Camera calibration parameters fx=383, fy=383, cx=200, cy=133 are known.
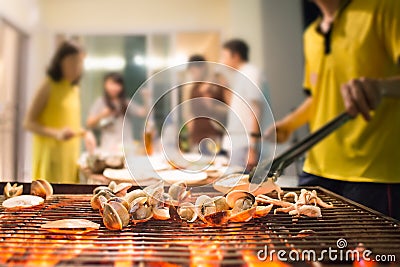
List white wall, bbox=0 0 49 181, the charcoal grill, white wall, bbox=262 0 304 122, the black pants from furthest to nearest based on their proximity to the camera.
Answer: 1. white wall, bbox=0 0 49 181
2. white wall, bbox=262 0 304 122
3. the black pants
4. the charcoal grill

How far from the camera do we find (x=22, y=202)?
2.24ft

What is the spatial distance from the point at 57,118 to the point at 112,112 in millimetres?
731

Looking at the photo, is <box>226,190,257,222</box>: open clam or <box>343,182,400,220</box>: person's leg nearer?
<box>226,190,257,222</box>: open clam

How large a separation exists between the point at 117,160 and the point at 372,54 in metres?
0.91

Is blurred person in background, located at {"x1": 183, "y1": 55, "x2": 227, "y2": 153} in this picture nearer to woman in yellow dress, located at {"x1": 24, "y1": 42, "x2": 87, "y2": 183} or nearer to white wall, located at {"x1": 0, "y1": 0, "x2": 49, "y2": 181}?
woman in yellow dress, located at {"x1": 24, "y1": 42, "x2": 87, "y2": 183}

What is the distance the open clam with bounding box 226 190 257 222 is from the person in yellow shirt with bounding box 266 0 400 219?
0.49 m

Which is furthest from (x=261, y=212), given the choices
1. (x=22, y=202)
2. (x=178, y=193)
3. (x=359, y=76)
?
(x=359, y=76)

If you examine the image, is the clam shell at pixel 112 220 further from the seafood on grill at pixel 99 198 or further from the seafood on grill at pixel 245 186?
the seafood on grill at pixel 245 186

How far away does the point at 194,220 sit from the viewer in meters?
0.61

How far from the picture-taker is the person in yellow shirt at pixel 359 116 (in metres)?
1.05

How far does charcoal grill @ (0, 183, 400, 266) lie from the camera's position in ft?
1.46

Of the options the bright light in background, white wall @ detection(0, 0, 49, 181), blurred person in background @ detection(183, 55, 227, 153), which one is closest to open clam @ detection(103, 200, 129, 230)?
blurred person in background @ detection(183, 55, 227, 153)

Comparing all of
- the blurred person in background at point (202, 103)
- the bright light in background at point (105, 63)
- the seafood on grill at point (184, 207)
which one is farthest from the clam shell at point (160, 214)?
the bright light in background at point (105, 63)

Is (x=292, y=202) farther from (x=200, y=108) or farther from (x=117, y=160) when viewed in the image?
(x=117, y=160)
